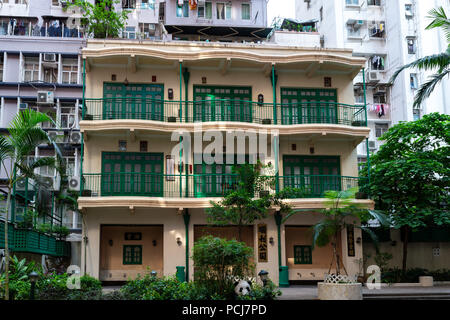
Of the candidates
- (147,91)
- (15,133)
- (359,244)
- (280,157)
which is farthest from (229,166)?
(15,133)

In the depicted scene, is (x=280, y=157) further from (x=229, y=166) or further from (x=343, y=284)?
(x=343, y=284)

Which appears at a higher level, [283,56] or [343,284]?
[283,56]

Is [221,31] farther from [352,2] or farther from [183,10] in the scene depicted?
[352,2]

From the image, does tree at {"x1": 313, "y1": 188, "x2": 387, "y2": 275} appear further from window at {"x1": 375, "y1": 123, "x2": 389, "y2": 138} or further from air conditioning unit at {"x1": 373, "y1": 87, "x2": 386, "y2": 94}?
air conditioning unit at {"x1": 373, "y1": 87, "x2": 386, "y2": 94}

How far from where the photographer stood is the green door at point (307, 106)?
23250mm

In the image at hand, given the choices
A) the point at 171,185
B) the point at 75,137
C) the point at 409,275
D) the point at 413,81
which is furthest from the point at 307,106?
the point at 413,81

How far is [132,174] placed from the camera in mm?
21703

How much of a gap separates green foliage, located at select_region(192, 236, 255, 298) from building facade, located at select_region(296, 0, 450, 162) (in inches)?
881

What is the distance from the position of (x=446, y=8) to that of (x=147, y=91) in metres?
24.1

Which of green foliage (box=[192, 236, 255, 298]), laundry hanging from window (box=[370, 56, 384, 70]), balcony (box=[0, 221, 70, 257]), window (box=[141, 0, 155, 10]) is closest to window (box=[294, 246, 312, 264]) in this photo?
balcony (box=[0, 221, 70, 257])

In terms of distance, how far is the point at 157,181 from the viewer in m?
22.0

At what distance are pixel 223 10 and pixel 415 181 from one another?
18.2 m

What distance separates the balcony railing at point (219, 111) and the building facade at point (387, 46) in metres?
11.4

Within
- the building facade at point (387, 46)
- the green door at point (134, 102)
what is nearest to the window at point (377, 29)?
the building facade at point (387, 46)
